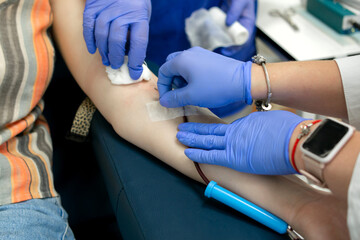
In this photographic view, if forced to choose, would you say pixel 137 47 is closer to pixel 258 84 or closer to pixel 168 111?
pixel 168 111

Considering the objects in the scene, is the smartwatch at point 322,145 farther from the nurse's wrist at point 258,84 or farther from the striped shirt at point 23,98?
the striped shirt at point 23,98

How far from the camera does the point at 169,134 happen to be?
0.90m

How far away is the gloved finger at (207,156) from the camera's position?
0.79m

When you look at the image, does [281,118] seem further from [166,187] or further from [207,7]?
[207,7]

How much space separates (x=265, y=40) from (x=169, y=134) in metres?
0.84

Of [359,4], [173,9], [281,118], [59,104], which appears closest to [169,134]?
[281,118]

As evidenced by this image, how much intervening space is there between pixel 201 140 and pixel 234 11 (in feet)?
2.51

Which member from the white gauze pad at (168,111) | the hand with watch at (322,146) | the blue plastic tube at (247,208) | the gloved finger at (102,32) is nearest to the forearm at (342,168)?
the hand with watch at (322,146)

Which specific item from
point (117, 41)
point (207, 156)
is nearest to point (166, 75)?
point (117, 41)

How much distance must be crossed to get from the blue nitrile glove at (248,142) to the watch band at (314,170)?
0.06 meters

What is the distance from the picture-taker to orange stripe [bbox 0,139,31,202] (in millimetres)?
821

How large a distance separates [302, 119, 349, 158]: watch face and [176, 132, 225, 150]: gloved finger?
218mm

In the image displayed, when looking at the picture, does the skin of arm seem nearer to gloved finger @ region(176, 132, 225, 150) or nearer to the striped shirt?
gloved finger @ region(176, 132, 225, 150)

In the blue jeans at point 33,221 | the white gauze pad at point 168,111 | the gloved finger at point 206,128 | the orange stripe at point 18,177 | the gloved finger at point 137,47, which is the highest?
the gloved finger at point 137,47
